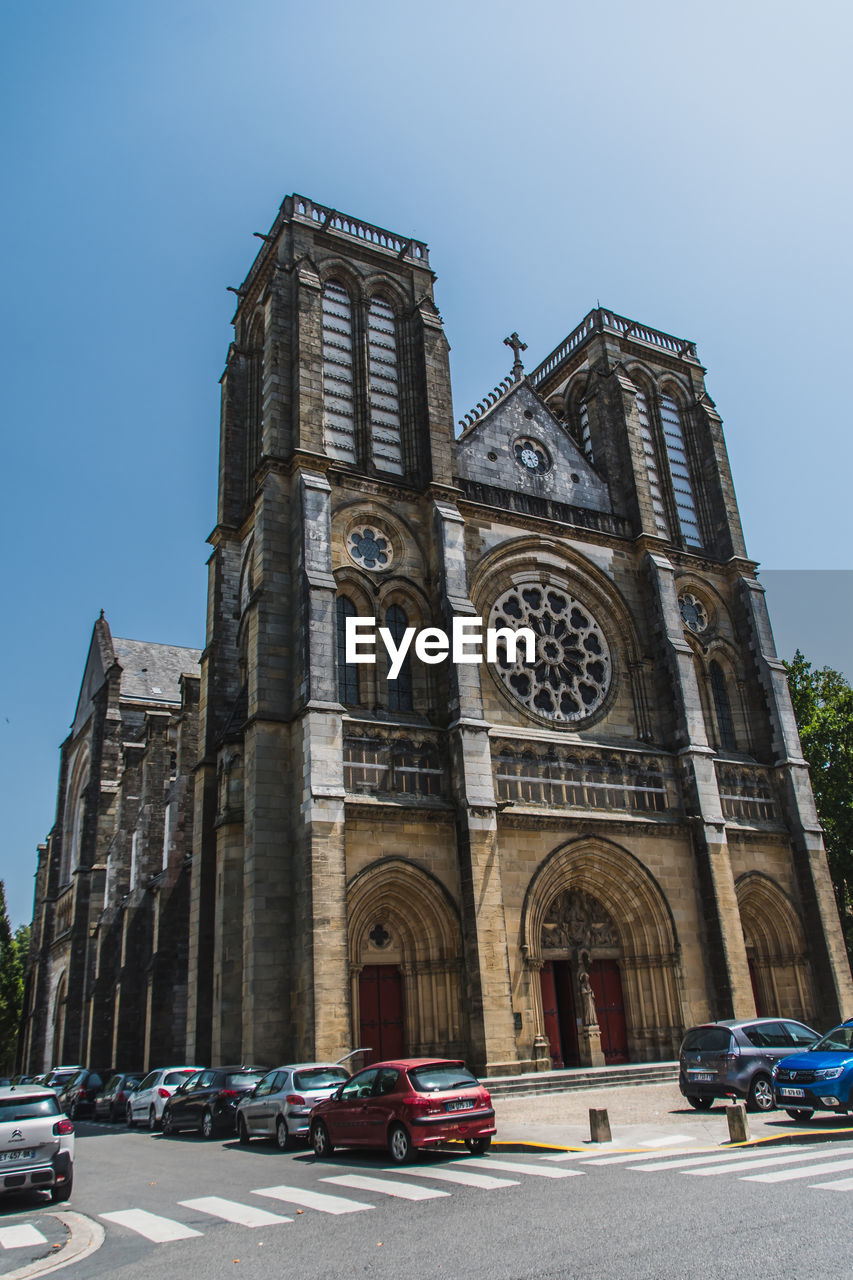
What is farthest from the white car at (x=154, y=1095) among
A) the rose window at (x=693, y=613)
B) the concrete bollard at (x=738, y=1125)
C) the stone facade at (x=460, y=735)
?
the rose window at (x=693, y=613)

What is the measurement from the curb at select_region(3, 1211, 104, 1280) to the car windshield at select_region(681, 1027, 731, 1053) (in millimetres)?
8865

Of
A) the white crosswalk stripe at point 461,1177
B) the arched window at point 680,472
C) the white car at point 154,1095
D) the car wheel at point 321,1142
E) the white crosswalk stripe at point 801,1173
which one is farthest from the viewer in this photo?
the arched window at point 680,472

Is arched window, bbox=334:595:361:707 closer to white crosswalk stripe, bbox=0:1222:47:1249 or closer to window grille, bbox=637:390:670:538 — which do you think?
window grille, bbox=637:390:670:538

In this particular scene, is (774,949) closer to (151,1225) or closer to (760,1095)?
(760,1095)

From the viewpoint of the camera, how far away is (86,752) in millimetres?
40750

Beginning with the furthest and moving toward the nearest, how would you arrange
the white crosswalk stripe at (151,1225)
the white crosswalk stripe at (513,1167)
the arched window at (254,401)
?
1. the arched window at (254,401)
2. the white crosswalk stripe at (513,1167)
3. the white crosswalk stripe at (151,1225)

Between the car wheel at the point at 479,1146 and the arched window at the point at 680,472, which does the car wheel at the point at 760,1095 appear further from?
the arched window at the point at 680,472

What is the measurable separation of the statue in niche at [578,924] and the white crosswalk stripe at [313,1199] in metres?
12.7

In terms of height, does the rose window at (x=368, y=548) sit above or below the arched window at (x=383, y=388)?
below

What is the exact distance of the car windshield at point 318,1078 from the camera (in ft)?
44.1

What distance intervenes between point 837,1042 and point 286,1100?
295 inches

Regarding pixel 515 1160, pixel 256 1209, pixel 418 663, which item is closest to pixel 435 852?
pixel 418 663

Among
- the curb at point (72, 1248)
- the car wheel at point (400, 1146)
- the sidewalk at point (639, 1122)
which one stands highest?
the car wheel at point (400, 1146)

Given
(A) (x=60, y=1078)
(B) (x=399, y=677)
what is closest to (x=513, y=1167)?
(B) (x=399, y=677)
